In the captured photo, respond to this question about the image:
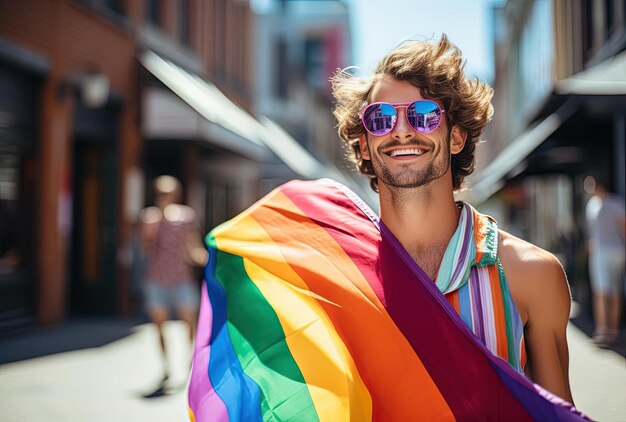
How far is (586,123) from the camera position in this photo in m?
11.3

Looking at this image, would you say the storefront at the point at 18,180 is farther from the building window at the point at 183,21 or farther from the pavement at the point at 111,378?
the building window at the point at 183,21

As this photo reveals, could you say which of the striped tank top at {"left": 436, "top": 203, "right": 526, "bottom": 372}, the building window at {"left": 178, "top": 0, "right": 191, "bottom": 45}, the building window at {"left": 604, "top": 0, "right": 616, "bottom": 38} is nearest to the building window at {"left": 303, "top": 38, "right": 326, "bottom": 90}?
the building window at {"left": 178, "top": 0, "right": 191, "bottom": 45}

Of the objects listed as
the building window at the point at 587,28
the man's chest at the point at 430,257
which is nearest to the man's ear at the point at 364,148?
the man's chest at the point at 430,257

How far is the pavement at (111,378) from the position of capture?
6.03 m

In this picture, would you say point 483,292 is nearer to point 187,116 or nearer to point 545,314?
point 545,314

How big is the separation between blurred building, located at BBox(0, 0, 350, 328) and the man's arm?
30.4 ft

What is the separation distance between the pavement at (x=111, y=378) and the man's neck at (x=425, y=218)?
137 inches

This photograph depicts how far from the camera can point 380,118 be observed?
2.53 metres

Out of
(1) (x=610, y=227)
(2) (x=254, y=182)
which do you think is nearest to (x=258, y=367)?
(1) (x=610, y=227)

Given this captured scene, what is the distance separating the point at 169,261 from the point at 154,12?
9506 millimetres

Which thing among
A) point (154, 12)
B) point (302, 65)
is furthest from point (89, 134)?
point (302, 65)

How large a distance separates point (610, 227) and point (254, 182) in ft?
51.5

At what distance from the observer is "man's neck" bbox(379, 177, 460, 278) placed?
8.32 ft

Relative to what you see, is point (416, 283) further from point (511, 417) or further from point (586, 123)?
point (586, 123)
